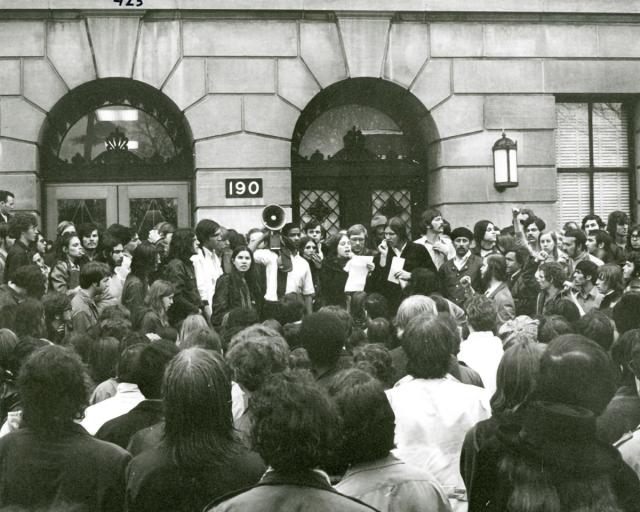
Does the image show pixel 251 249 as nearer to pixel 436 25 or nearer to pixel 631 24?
pixel 436 25

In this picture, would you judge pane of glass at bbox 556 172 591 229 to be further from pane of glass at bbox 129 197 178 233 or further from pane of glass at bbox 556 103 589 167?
pane of glass at bbox 129 197 178 233

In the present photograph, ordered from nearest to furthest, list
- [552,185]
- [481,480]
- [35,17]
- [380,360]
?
[481,480] < [380,360] < [35,17] < [552,185]

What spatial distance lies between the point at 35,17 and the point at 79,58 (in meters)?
0.85

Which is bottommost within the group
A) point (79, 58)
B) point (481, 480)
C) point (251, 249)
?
point (481, 480)

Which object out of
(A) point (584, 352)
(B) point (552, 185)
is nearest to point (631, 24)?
(B) point (552, 185)

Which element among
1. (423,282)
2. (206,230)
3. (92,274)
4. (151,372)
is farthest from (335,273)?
(151,372)

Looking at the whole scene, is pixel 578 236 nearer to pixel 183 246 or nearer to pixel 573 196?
pixel 183 246

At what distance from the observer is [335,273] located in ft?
37.8

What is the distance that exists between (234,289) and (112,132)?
19.9 feet

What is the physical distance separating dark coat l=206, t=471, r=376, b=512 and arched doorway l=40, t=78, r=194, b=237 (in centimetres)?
1244

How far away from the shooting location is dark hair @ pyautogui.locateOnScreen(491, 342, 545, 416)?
13.2 feet

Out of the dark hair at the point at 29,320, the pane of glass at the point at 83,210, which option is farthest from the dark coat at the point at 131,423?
the pane of glass at the point at 83,210

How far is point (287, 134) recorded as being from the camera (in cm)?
1511

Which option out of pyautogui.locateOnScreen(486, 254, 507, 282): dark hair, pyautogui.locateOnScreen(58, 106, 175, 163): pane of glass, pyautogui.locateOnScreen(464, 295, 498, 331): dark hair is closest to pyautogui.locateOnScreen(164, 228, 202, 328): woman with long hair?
pyautogui.locateOnScreen(486, 254, 507, 282): dark hair
